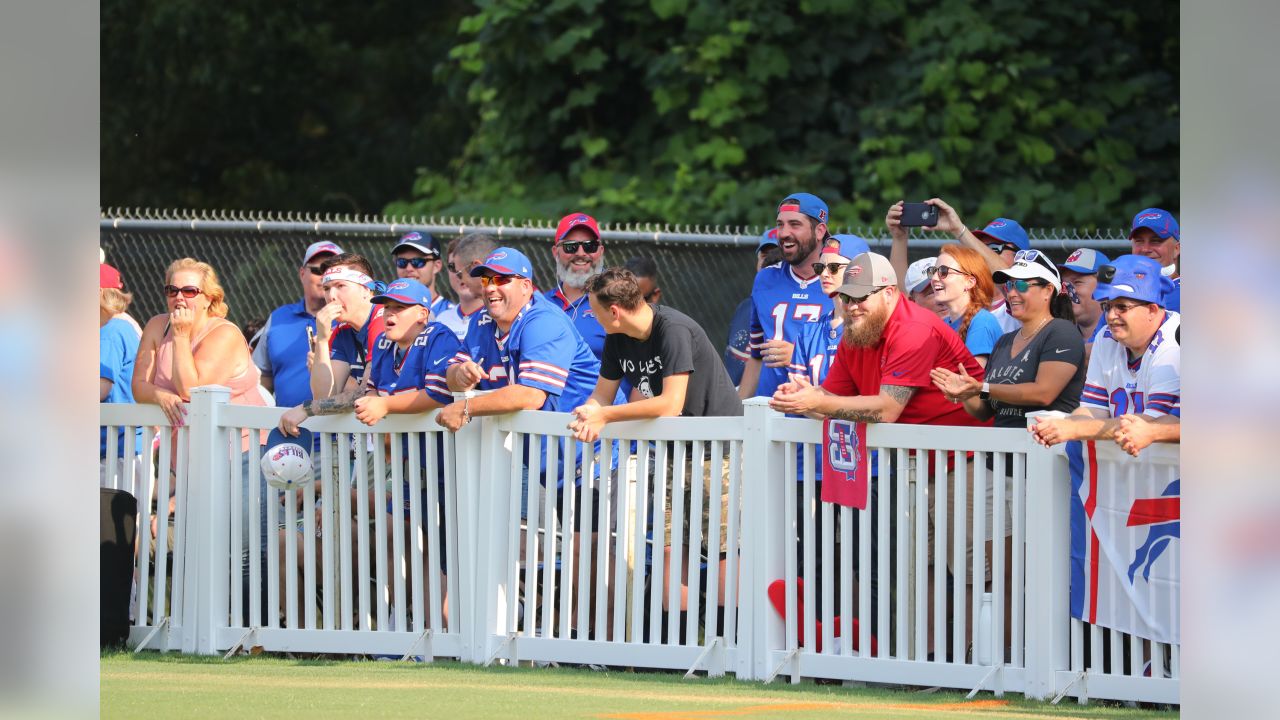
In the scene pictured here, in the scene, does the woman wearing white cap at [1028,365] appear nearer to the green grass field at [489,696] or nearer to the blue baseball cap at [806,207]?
the green grass field at [489,696]

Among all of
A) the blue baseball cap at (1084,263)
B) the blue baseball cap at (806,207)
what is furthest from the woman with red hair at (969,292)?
the blue baseball cap at (806,207)

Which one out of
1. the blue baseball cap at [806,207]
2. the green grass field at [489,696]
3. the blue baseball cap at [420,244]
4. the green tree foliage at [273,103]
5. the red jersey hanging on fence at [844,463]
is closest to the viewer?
the green grass field at [489,696]

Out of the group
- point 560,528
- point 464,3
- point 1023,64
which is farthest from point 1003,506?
point 464,3

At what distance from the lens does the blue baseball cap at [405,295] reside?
8.85m

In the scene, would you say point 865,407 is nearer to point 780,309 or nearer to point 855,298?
point 855,298

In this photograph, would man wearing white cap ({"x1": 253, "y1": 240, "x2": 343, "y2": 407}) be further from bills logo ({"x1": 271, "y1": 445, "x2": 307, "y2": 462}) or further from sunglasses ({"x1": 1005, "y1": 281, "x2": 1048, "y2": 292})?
sunglasses ({"x1": 1005, "y1": 281, "x2": 1048, "y2": 292})

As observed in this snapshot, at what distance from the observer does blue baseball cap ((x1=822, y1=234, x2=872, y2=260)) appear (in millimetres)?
9156

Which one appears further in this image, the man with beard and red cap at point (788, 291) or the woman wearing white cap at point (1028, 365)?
the man with beard and red cap at point (788, 291)

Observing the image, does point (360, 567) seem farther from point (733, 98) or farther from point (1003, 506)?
point (733, 98)

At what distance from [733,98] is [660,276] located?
20.4 ft

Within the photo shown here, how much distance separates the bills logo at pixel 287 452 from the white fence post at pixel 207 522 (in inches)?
20.9

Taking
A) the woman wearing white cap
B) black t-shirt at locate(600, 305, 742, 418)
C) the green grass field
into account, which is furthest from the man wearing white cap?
the woman wearing white cap

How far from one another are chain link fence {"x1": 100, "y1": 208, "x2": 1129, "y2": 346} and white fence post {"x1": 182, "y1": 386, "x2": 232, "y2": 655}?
265 cm

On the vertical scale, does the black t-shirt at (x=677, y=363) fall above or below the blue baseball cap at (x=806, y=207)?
below
